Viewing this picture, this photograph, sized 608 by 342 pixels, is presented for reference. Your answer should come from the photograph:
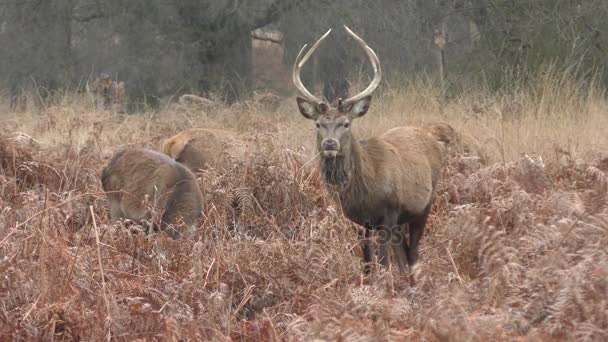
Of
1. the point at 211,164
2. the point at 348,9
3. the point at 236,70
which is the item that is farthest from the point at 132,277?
the point at 236,70

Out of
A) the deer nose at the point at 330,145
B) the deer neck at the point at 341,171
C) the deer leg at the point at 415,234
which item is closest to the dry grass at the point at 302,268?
the deer leg at the point at 415,234

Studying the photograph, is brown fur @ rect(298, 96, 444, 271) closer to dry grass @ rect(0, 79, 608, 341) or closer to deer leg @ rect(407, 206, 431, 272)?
deer leg @ rect(407, 206, 431, 272)

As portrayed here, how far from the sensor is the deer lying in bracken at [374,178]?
8.66m

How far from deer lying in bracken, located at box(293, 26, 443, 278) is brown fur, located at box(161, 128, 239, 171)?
2.38 meters

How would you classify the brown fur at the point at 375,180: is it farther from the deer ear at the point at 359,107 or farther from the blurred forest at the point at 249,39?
the blurred forest at the point at 249,39

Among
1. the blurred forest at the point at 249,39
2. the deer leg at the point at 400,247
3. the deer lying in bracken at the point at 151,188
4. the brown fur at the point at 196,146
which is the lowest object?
the blurred forest at the point at 249,39

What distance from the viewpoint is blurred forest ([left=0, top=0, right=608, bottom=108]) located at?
18.5m

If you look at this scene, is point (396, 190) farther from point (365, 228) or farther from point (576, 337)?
point (576, 337)

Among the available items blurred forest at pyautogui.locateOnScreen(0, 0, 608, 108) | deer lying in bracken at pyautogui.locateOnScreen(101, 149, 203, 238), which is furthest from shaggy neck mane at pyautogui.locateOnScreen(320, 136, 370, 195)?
blurred forest at pyautogui.locateOnScreen(0, 0, 608, 108)

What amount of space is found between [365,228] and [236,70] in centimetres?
1693

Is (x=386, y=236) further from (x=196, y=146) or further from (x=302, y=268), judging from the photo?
(x=196, y=146)

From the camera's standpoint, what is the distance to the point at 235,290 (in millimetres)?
6773

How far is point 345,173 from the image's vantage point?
865 centimetres

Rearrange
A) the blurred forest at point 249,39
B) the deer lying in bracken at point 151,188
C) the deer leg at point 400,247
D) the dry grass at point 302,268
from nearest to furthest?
1. the dry grass at point 302,268
2. the deer lying in bracken at point 151,188
3. the deer leg at point 400,247
4. the blurred forest at point 249,39
